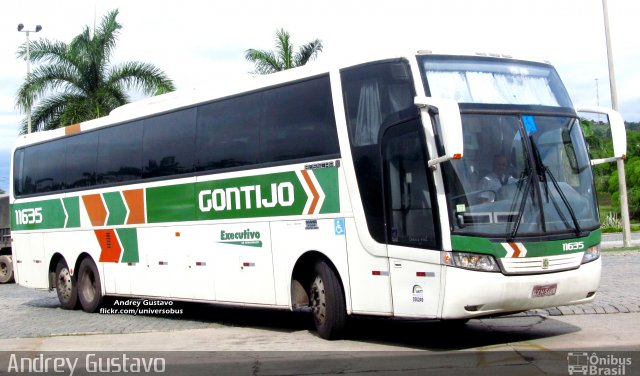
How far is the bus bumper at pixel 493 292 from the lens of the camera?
9438mm

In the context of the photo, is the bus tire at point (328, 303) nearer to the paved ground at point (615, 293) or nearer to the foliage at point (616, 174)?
the paved ground at point (615, 293)

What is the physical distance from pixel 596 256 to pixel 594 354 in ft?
5.30

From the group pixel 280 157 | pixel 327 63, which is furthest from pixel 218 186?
pixel 327 63

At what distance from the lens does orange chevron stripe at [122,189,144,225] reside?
→ 15.1m

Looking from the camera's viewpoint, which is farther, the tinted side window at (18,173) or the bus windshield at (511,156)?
the tinted side window at (18,173)

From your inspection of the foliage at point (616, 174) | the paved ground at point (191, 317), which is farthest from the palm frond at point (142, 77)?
the foliage at point (616, 174)

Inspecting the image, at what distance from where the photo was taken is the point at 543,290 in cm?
973

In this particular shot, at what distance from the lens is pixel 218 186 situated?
13.2 metres

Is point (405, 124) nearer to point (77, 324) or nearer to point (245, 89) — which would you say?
point (245, 89)

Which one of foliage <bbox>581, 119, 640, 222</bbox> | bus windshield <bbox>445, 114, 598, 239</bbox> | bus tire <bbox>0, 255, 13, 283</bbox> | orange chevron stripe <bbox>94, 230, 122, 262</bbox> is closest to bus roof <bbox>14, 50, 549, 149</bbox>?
bus windshield <bbox>445, 114, 598, 239</bbox>

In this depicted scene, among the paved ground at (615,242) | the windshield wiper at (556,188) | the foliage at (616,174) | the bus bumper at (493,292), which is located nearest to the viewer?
the bus bumper at (493,292)

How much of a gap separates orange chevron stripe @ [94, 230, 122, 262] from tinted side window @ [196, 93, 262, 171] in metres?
3.26

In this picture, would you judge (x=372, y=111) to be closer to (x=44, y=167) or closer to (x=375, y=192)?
(x=375, y=192)

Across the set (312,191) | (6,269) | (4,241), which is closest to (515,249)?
(312,191)
